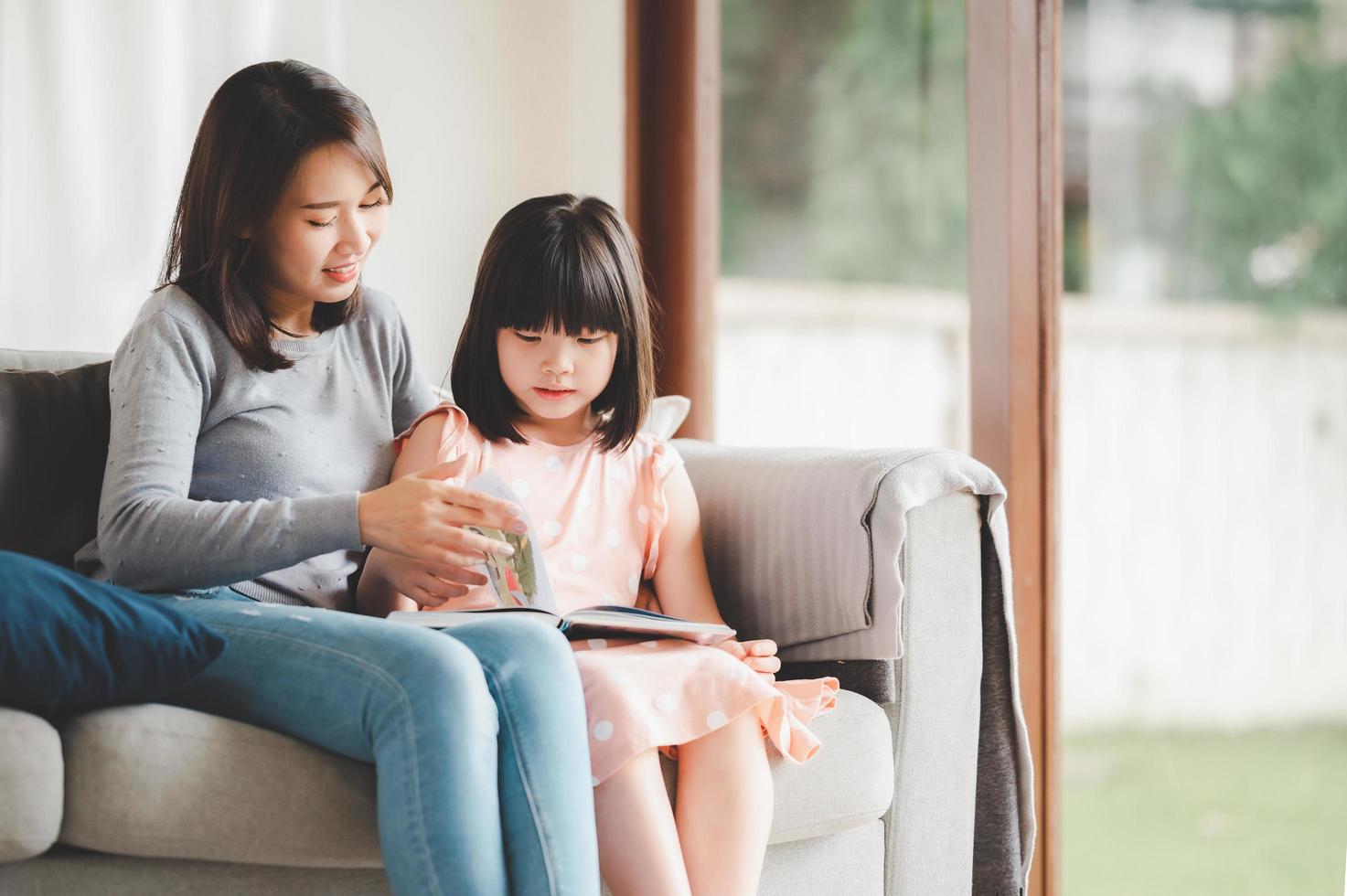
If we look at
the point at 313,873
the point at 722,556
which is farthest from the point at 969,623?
the point at 313,873

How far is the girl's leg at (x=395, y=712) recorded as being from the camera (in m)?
0.97

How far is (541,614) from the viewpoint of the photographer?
122 cm

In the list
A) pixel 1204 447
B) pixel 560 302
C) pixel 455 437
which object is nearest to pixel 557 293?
pixel 560 302

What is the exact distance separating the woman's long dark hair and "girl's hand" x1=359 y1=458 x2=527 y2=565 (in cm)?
28

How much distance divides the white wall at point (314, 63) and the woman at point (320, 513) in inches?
29.6

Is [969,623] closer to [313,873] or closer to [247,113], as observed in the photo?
[313,873]

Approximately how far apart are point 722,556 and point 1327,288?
2.77 ft

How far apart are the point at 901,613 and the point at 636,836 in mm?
419

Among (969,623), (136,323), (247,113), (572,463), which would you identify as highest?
(247,113)

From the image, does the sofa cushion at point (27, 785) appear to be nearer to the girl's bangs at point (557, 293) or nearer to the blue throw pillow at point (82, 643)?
the blue throw pillow at point (82, 643)

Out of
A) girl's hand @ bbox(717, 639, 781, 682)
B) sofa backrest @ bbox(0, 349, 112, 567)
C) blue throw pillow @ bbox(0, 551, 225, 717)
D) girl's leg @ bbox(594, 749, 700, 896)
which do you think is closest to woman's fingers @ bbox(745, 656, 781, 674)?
girl's hand @ bbox(717, 639, 781, 682)

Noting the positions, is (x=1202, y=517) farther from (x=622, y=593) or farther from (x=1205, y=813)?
(x=622, y=593)

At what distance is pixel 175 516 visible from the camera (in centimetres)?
120

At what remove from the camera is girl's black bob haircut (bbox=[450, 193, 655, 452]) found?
1447 millimetres
